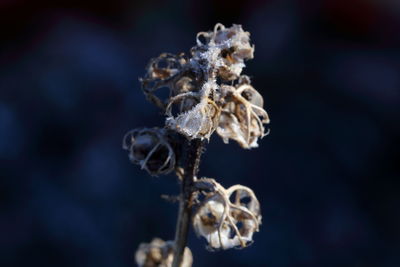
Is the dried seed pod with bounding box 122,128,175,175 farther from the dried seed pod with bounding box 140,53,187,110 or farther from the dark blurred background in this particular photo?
the dark blurred background

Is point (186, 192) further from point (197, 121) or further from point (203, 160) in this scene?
point (203, 160)

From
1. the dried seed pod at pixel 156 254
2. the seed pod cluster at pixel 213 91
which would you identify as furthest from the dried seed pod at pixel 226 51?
the dried seed pod at pixel 156 254

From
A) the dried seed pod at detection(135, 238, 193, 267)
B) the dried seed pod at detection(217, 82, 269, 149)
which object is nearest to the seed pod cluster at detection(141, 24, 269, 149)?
the dried seed pod at detection(217, 82, 269, 149)

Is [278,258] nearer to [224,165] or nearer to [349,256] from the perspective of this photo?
[349,256]

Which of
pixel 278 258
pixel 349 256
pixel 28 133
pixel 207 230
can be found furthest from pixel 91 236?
pixel 207 230

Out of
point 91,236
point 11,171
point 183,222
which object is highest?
point 11,171

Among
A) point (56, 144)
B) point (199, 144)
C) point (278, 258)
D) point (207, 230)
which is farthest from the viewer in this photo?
point (56, 144)
